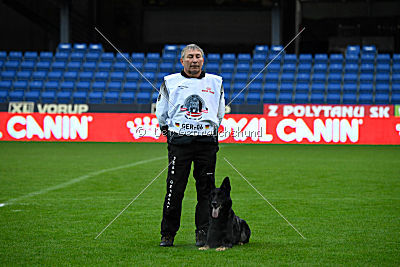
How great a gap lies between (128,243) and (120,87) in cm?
2125

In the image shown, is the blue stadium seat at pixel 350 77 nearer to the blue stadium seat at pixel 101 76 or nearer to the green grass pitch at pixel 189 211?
the blue stadium seat at pixel 101 76

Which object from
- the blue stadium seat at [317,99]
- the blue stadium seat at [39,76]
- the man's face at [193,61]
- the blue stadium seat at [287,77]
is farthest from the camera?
the blue stadium seat at [39,76]

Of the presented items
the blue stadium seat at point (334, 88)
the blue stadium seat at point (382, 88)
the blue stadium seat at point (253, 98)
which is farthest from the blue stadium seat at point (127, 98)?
the blue stadium seat at point (382, 88)

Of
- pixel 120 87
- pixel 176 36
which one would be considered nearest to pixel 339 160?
pixel 120 87

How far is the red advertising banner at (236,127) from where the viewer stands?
70.3 ft

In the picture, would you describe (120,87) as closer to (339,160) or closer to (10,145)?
(10,145)

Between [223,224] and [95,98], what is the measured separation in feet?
70.0

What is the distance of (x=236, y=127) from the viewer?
2166 centimetres

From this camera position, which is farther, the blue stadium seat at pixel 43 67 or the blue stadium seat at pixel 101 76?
the blue stadium seat at pixel 43 67

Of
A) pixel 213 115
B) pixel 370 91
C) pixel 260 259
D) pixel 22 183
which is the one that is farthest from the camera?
pixel 370 91

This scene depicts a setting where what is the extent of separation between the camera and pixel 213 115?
5.62 metres

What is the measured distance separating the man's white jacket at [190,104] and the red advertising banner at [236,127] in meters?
15.5

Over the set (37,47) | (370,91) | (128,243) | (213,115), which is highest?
(37,47)

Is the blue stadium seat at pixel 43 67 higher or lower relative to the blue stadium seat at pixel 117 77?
higher
